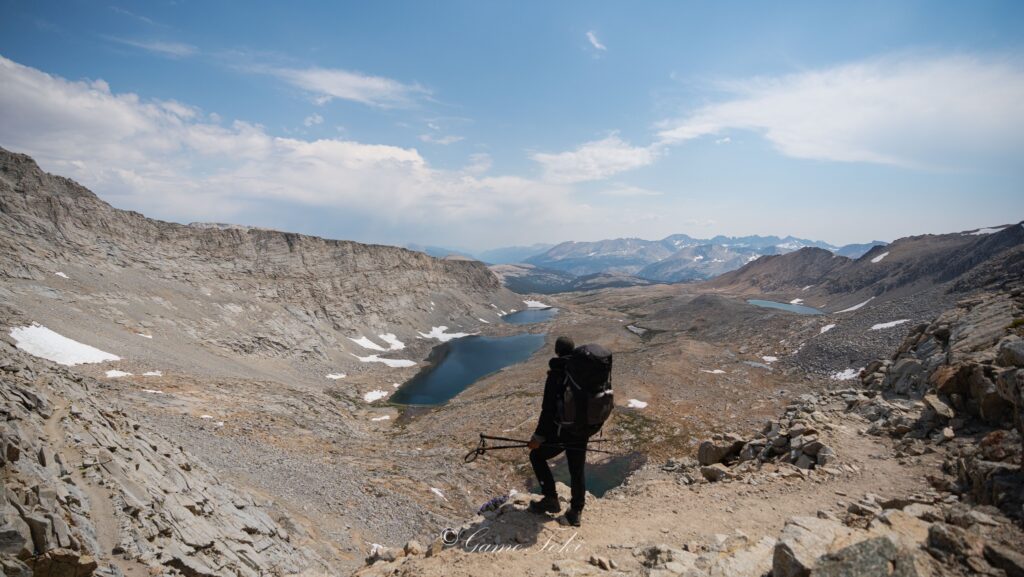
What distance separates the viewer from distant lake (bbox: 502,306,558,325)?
440 feet

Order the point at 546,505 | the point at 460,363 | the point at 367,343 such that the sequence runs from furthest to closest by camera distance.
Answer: the point at 460,363 → the point at 367,343 → the point at 546,505

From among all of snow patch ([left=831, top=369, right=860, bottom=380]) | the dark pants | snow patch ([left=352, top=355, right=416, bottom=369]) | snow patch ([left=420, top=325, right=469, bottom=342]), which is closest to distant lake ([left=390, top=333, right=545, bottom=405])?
snow patch ([left=420, top=325, right=469, bottom=342])

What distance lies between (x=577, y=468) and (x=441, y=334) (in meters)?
93.0

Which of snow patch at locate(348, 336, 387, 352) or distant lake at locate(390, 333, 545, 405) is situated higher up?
snow patch at locate(348, 336, 387, 352)

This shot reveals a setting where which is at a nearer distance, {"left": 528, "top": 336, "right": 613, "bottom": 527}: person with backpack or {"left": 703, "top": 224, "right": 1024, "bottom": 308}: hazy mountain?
{"left": 528, "top": 336, "right": 613, "bottom": 527}: person with backpack

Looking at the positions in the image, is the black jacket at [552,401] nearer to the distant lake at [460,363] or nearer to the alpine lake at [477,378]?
the alpine lake at [477,378]

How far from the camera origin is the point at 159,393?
95.5ft

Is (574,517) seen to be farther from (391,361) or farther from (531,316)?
(531,316)

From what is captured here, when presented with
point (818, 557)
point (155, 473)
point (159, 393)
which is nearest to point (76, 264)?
point (159, 393)

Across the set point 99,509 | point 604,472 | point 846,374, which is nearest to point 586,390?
point 99,509

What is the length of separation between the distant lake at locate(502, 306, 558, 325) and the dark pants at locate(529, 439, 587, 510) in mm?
119996

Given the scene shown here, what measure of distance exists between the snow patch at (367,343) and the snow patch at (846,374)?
65.0m

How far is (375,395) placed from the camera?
5662cm

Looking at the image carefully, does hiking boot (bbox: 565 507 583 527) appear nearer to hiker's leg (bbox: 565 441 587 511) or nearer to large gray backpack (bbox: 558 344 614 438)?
hiker's leg (bbox: 565 441 587 511)
